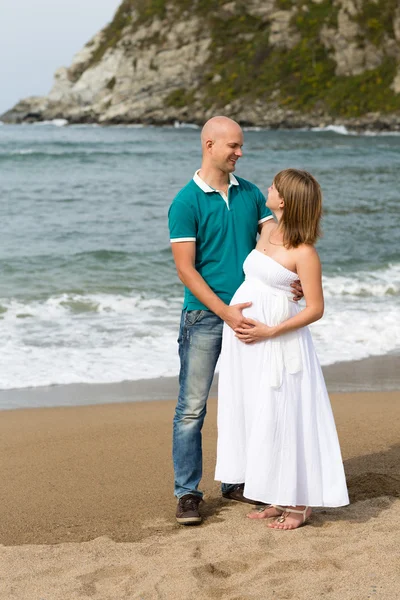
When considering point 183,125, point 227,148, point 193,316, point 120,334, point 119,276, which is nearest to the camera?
point 227,148

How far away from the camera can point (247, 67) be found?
329 ft

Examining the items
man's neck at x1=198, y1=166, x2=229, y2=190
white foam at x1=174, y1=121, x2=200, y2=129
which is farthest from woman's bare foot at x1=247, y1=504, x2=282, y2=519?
white foam at x1=174, y1=121, x2=200, y2=129

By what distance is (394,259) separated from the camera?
1456 cm

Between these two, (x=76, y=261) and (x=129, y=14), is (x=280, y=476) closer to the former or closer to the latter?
(x=76, y=261)

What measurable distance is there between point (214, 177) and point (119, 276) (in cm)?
860

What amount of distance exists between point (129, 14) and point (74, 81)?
12.7 metres

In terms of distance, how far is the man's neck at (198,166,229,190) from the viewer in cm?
422

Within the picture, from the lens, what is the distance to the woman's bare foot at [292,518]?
4.10 m

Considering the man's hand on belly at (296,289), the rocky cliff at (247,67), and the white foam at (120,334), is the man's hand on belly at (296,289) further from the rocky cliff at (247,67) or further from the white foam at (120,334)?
the rocky cliff at (247,67)

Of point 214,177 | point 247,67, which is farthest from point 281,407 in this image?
point 247,67

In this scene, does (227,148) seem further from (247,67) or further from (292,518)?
(247,67)

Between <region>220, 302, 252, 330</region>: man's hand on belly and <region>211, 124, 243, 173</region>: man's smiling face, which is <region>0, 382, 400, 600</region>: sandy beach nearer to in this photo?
<region>220, 302, 252, 330</region>: man's hand on belly

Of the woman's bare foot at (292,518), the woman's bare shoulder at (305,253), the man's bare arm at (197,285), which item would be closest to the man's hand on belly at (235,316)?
the man's bare arm at (197,285)

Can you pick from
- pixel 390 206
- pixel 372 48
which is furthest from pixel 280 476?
pixel 372 48
